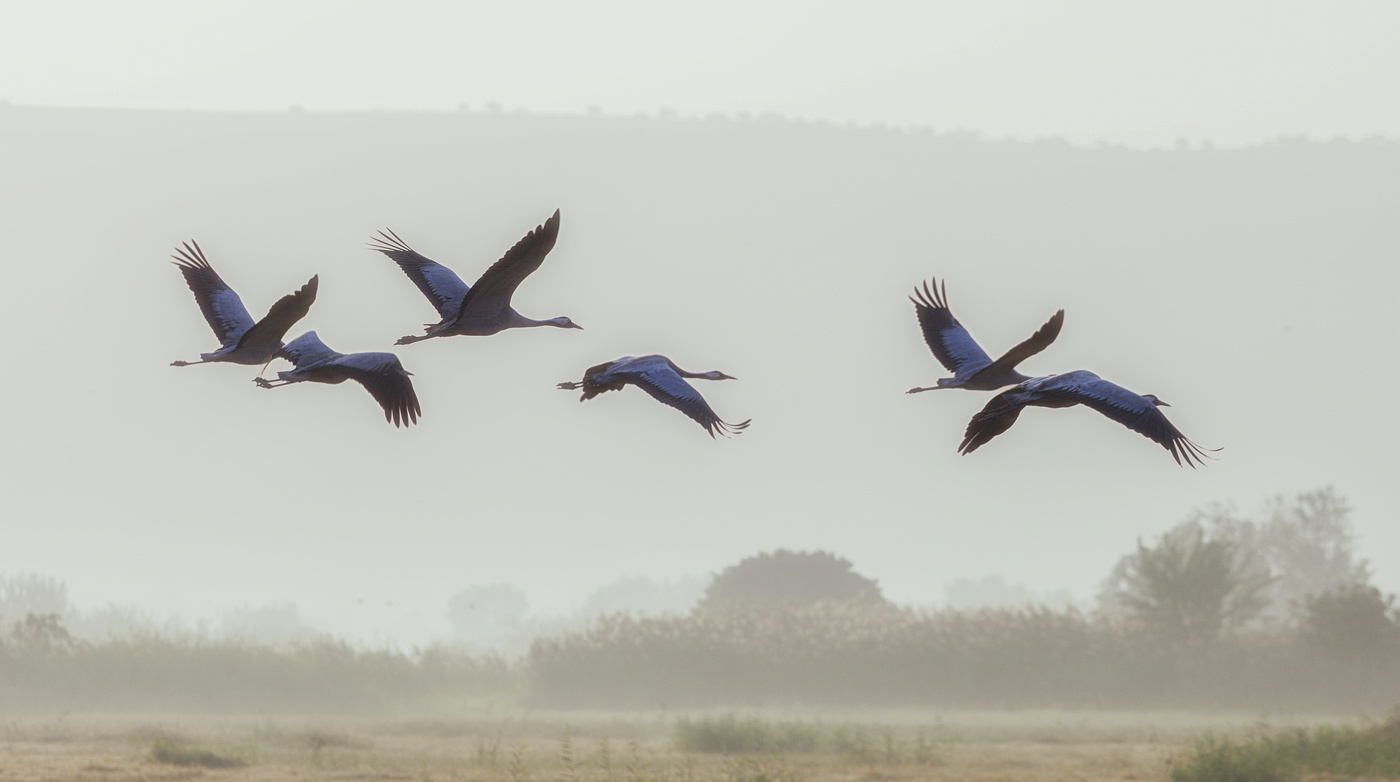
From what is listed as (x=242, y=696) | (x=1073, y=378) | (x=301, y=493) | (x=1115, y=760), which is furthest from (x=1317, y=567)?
(x=301, y=493)

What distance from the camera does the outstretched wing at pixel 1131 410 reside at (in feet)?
22.0

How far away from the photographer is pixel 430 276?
833 centimetres

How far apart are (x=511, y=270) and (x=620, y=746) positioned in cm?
A: 2026

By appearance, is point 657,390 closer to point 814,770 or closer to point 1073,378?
point 1073,378

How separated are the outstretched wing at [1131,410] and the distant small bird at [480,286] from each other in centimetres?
275

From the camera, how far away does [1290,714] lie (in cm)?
3044

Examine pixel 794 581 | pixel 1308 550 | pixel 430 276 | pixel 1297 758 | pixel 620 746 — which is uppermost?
pixel 1308 550

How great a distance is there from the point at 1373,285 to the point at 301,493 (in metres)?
127

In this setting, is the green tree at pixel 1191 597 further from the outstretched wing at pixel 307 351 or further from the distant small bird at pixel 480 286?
the outstretched wing at pixel 307 351

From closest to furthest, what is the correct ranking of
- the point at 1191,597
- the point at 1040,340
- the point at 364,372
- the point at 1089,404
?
the point at 1040,340 → the point at 1089,404 → the point at 364,372 → the point at 1191,597

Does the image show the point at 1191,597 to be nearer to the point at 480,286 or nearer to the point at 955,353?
the point at 955,353

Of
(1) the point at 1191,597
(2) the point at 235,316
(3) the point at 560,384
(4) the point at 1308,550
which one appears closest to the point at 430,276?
(2) the point at 235,316

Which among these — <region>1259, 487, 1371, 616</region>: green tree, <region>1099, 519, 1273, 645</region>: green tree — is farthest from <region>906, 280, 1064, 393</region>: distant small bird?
<region>1259, 487, 1371, 616</region>: green tree

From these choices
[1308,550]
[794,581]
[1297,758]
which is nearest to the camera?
[1297,758]
